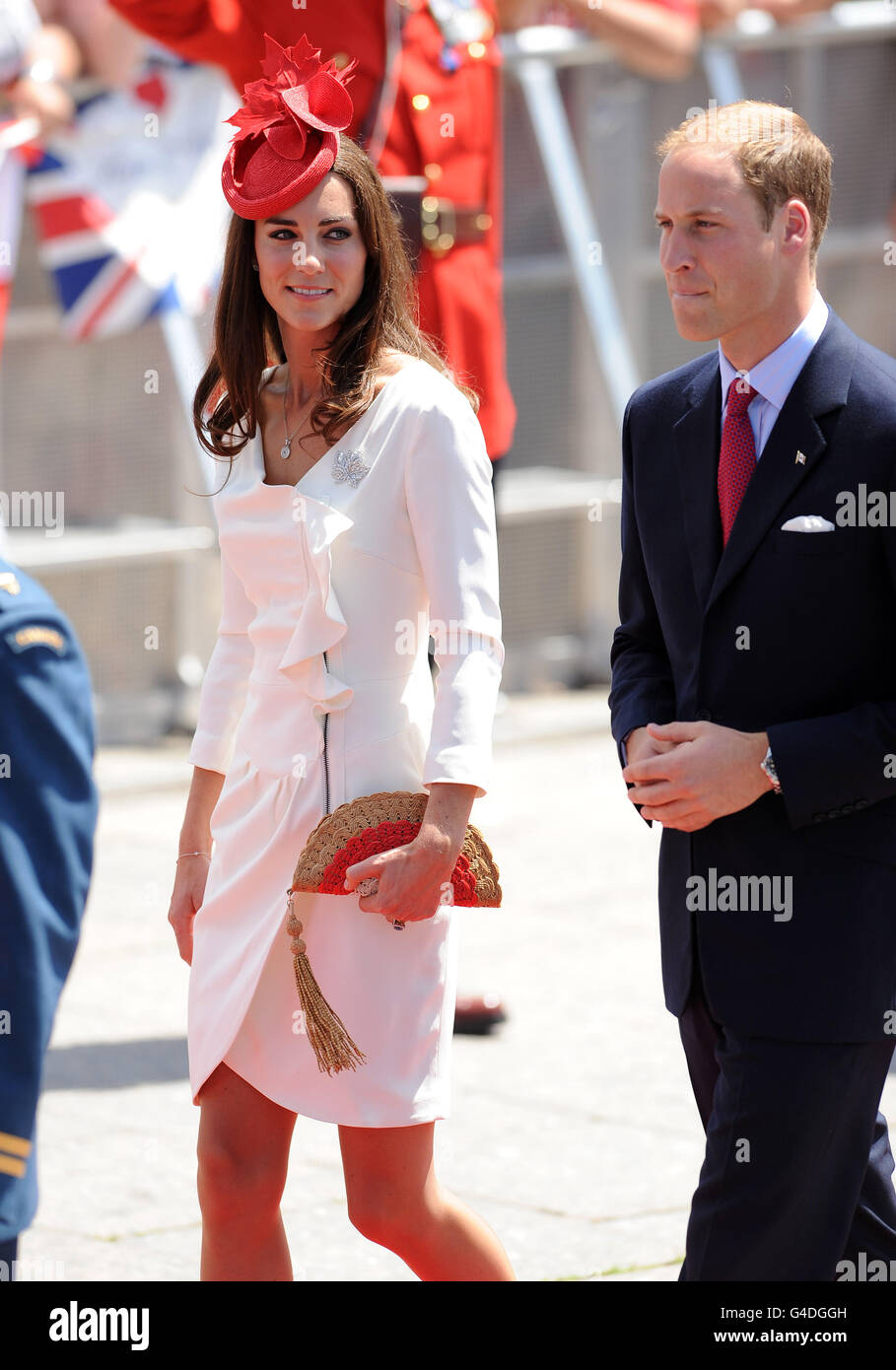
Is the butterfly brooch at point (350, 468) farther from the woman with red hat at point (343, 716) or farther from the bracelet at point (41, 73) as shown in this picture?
the bracelet at point (41, 73)

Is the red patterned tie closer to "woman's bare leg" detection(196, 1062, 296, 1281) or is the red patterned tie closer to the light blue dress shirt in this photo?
the light blue dress shirt

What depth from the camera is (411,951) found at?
2.95m

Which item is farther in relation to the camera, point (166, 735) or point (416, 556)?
point (166, 735)

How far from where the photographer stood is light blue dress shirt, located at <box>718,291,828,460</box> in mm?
2832

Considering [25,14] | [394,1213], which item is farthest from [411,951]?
[25,14]

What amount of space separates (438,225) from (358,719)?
2.21 m

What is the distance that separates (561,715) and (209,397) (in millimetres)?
6551

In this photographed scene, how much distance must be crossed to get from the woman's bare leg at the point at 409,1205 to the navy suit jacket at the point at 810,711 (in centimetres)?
42

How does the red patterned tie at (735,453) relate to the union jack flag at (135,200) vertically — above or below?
below

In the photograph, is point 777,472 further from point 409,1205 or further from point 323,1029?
point 409,1205

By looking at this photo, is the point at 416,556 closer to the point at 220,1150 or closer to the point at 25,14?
the point at 220,1150

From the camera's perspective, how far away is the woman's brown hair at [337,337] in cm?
305

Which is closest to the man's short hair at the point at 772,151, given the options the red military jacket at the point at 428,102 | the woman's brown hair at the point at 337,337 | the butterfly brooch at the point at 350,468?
the woman's brown hair at the point at 337,337

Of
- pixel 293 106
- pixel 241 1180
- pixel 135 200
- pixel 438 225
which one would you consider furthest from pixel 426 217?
pixel 135 200
